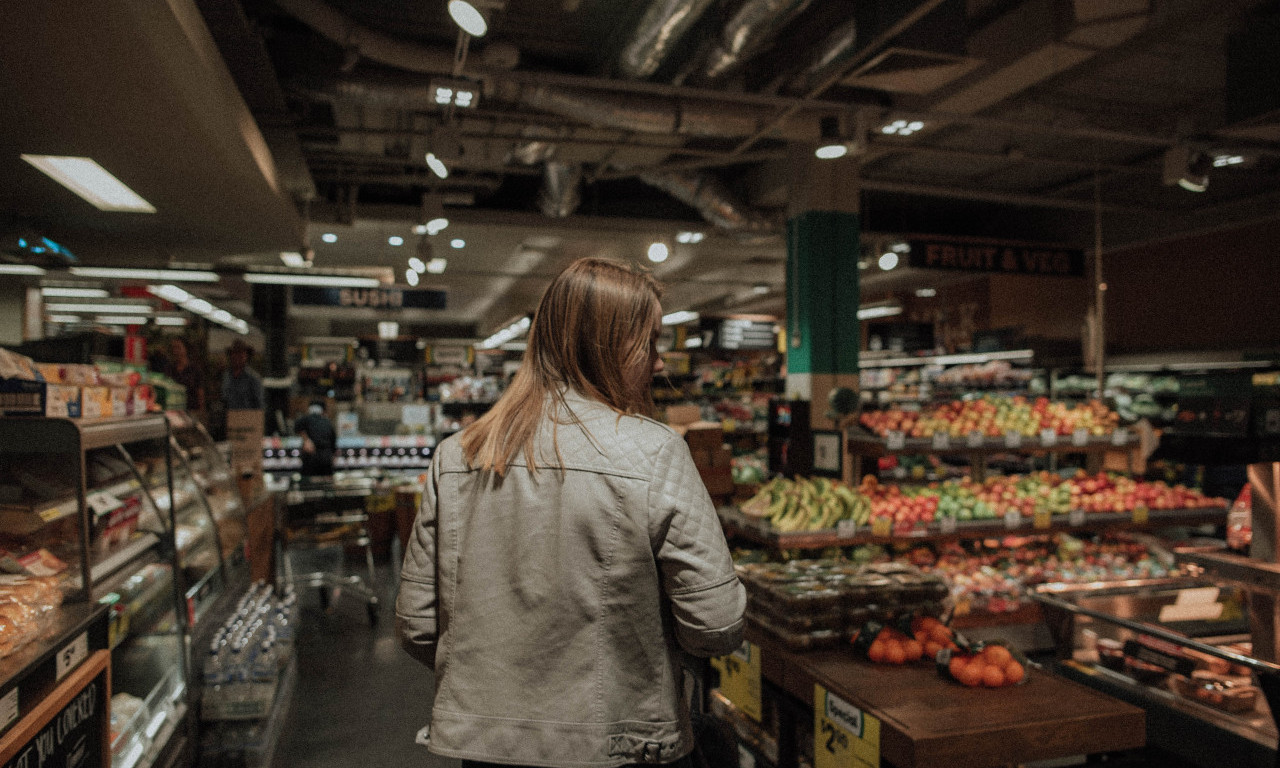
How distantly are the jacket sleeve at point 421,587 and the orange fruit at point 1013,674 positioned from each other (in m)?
1.69

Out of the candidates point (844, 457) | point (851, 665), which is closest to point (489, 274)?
point (844, 457)

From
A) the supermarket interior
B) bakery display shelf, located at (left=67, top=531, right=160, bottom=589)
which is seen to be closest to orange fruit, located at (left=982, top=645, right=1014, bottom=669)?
the supermarket interior

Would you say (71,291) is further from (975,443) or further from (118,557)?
(975,443)

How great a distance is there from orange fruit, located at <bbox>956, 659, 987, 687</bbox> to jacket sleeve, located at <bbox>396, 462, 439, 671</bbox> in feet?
5.12

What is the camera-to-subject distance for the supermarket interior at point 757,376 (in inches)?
96.1

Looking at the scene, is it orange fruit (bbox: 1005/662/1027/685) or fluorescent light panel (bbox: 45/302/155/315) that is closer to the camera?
orange fruit (bbox: 1005/662/1027/685)

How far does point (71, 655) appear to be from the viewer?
2.09 meters

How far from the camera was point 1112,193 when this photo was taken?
9461 millimetres

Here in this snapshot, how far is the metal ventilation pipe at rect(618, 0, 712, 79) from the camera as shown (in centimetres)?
434

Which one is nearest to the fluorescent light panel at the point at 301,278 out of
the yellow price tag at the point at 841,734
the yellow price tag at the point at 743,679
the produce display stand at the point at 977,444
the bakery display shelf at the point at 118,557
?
the bakery display shelf at the point at 118,557

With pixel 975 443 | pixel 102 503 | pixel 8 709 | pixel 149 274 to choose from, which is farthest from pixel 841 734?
pixel 149 274

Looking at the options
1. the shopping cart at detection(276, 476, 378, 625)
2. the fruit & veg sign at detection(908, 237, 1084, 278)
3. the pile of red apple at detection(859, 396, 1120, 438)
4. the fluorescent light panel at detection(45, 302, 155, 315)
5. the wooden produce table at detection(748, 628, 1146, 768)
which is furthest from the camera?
the fluorescent light panel at detection(45, 302, 155, 315)

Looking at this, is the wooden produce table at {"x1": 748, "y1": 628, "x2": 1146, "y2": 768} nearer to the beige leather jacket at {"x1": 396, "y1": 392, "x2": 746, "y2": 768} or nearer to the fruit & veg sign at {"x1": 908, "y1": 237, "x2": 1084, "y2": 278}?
the beige leather jacket at {"x1": 396, "y1": 392, "x2": 746, "y2": 768}

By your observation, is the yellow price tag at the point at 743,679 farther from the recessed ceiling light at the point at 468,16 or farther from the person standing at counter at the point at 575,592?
the recessed ceiling light at the point at 468,16
